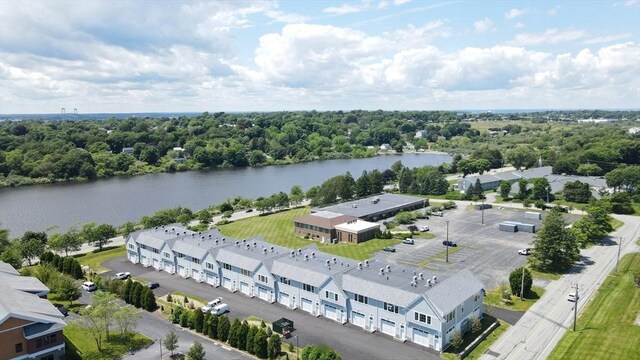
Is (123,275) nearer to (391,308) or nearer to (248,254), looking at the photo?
(248,254)

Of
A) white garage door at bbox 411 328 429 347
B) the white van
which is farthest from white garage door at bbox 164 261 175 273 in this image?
white garage door at bbox 411 328 429 347

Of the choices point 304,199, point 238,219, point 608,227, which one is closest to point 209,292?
point 238,219

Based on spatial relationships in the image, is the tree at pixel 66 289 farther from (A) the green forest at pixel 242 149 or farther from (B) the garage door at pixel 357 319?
(A) the green forest at pixel 242 149

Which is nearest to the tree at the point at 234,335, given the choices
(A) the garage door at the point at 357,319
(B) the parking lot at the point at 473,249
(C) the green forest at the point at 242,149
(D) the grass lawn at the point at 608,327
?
(A) the garage door at the point at 357,319

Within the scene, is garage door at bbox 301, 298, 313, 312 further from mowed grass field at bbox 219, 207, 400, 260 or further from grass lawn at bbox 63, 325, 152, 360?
mowed grass field at bbox 219, 207, 400, 260

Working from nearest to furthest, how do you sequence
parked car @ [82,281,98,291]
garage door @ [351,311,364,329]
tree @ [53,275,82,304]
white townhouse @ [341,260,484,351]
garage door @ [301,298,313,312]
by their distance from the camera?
white townhouse @ [341,260,484,351], garage door @ [351,311,364,329], garage door @ [301,298,313,312], tree @ [53,275,82,304], parked car @ [82,281,98,291]
